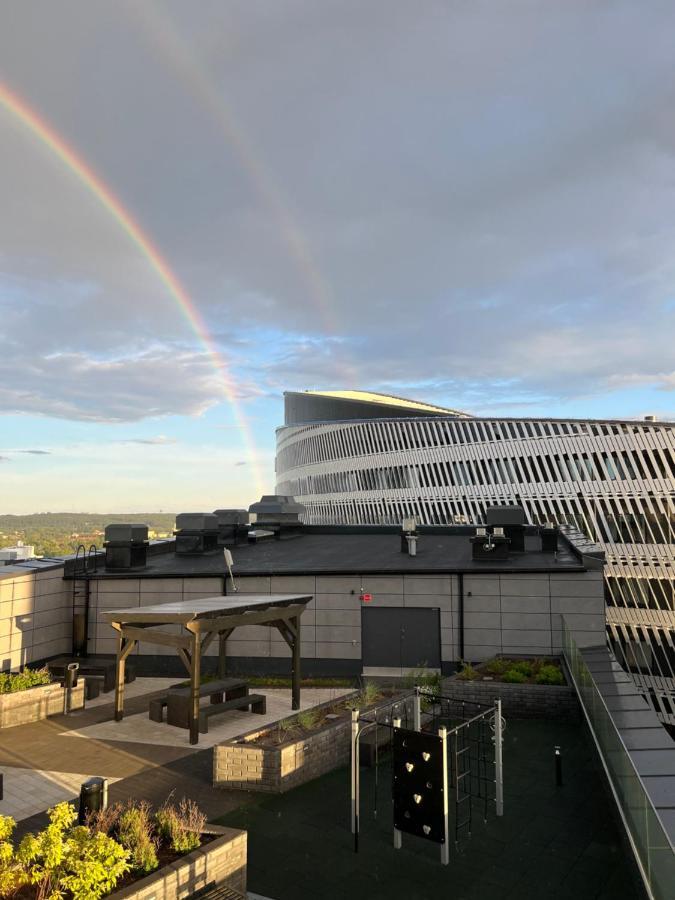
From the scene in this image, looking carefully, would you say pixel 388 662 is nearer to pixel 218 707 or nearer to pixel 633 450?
pixel 218 707

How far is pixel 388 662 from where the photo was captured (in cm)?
2411

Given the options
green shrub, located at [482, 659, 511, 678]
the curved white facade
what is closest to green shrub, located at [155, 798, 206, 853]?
green shrub, located at [482, 659, 511, 678]

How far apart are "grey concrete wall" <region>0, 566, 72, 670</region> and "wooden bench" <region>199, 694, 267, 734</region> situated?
8663 millimetres

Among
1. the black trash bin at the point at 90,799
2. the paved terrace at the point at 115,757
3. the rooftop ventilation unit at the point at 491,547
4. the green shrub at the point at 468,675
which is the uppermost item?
the rooftop ventilation unit at the point at 491,547

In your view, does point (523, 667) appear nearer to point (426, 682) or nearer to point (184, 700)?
point (426, 682)

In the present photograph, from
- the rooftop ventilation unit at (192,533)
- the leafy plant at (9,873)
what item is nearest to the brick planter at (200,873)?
the leafy plant at (9,873)

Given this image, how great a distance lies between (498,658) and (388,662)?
3.90 metres

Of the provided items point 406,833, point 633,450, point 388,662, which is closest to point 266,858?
point 406,833

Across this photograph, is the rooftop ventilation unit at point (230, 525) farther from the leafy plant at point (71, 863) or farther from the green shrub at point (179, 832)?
the leafy plant at point (71, 863)

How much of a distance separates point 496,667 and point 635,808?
12457 millimetres

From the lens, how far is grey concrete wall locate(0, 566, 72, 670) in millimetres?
23422

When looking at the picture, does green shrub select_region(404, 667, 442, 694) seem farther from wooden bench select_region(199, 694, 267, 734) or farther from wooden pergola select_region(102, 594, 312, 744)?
wooden bench select_region(199, 694, 267, 734)

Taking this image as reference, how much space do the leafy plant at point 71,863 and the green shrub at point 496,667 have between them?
1478 cm

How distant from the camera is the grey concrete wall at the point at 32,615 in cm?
2342
